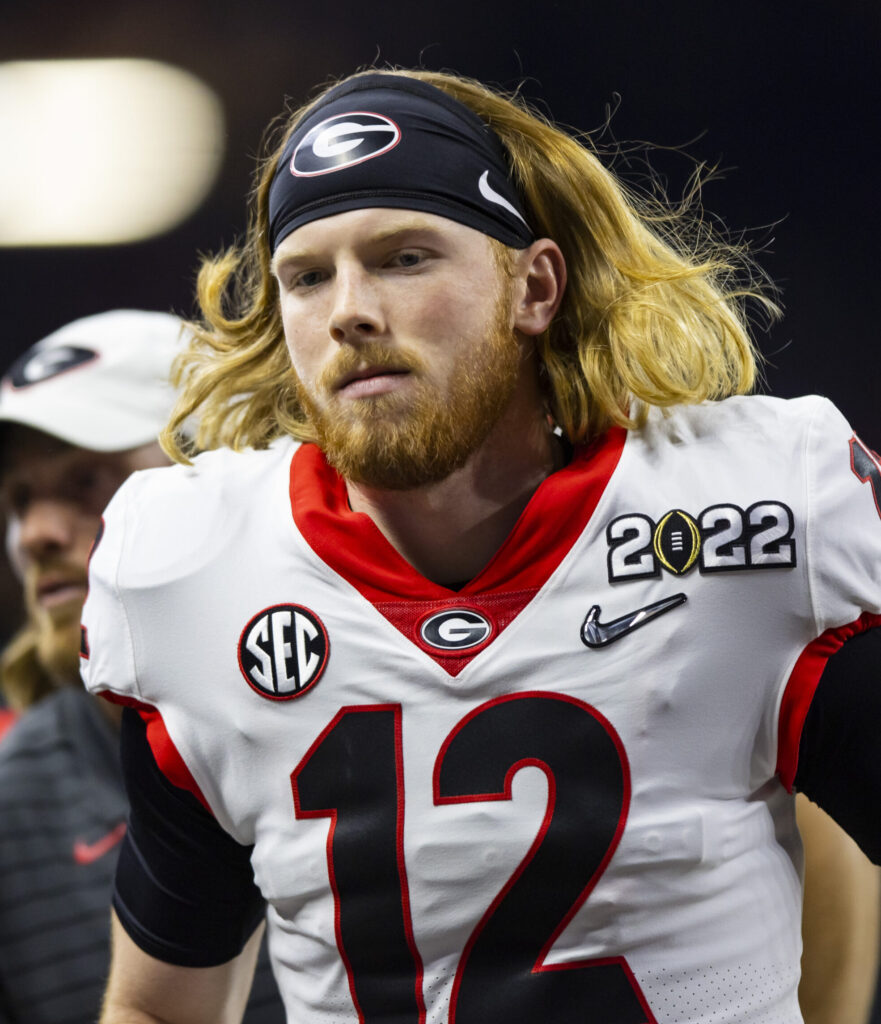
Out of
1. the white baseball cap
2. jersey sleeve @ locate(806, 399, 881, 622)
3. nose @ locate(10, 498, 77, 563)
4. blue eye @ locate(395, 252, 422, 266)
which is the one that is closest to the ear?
blue eye @ locate(395, 252, 422, 266)

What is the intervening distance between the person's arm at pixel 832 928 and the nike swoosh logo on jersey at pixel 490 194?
61 cm

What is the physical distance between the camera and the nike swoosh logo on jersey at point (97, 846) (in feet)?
6.00

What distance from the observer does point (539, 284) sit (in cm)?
116

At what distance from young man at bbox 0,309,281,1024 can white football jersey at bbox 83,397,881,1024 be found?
79 centimetres

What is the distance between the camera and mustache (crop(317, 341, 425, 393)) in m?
1.03

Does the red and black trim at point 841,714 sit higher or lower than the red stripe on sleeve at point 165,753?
higher

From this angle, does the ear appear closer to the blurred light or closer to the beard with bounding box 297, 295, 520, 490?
the beard with bounding box 297, 295, 520, 490

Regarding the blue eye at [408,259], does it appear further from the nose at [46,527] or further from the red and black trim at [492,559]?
the nose at [46,527]

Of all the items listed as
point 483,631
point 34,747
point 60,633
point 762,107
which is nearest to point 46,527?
point 60,633

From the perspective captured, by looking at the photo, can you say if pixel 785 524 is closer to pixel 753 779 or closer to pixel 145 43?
pixel 753 779

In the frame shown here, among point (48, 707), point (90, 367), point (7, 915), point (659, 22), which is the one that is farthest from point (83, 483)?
point (659, 22)

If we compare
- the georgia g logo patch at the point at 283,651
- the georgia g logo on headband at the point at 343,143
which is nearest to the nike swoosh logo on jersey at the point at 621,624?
the georgia g logo patch at the point at 283,651

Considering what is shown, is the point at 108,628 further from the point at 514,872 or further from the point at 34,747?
the point at 34,747

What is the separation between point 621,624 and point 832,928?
45 cm
